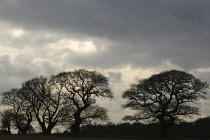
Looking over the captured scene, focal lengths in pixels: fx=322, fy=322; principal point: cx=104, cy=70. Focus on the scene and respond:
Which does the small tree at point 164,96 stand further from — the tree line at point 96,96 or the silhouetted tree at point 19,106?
the silhouetted tree at point 19,106

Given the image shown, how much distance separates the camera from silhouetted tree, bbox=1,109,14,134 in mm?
90300

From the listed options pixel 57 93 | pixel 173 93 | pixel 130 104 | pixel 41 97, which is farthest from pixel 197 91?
pixel 41 97

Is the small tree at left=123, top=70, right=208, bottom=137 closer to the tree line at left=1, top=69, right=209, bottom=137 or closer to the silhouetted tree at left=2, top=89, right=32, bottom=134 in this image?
the tree line at left=1, top=69, right=209, bottom=137

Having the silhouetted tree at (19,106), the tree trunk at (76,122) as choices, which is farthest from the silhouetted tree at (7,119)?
the tree trunk at (76,122)

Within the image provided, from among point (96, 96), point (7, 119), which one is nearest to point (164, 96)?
point (96, 96)

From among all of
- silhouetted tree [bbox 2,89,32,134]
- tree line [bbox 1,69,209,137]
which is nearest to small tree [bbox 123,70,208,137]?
tree line [bbox 1,69,209,137]

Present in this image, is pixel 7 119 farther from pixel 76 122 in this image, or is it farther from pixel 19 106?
pixel 76 122

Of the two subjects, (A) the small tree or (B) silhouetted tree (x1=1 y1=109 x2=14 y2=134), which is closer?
(A) the small tree

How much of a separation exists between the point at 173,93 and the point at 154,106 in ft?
14.4

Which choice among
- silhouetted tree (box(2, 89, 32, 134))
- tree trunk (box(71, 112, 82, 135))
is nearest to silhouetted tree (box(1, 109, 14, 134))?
silhouetted tree (box(2, 89, 32, 134))

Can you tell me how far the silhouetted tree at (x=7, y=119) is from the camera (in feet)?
296

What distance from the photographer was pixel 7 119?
9556 cm

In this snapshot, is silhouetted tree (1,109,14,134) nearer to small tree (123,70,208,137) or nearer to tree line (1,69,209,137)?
tree line (1,69,209,137)

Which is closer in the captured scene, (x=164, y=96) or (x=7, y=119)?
(x=164, y=96)
